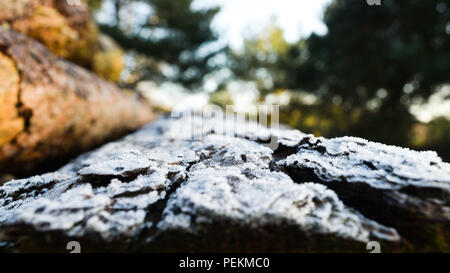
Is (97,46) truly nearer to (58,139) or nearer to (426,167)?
(58,139)

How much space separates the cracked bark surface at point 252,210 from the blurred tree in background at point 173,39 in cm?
536

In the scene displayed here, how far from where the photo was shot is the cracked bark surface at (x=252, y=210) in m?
0.62

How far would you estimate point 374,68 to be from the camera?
4551mm

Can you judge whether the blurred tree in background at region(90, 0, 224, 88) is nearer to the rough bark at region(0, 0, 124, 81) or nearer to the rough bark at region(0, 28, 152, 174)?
the rough bark at region(0, 0, 124, 81)

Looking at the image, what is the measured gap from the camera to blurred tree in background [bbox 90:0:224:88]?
5383 mm

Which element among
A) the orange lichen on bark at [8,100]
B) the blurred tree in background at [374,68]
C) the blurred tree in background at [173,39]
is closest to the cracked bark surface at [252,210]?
the orange lichen on bark at [8,100]

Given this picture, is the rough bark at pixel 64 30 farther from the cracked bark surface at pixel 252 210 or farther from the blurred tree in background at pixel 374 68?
the blurred tree in background at pixel 374 68

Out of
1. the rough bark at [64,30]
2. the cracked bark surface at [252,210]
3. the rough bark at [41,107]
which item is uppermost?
the rough bark at [64,30]

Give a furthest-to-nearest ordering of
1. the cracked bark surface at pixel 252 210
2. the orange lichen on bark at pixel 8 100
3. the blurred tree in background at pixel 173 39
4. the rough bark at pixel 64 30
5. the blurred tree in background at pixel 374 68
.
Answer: the blurred tree in background at pixel 173 39 < the blurred tree in background at pixel 374 68 < the rough bark at pixel 64 30 < the orange lichen on bark at pixel 8 100 < the cracked bark surface at pixel 252 210

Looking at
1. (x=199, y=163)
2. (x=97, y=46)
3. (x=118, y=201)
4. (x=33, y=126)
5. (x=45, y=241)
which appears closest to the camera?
(x=45, y=241)

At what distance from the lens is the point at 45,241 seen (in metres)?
0.60
